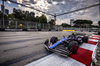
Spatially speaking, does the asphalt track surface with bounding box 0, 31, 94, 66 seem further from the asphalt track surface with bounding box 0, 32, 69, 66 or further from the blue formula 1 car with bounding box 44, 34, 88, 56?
the blue formula 1 car with bounding box 44, 34, 88, 56

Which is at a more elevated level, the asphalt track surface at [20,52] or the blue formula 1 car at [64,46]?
the blue formula 1 car at [64,46]

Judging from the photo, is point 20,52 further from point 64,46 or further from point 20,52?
point 64,46

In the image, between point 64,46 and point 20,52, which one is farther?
point 64,46

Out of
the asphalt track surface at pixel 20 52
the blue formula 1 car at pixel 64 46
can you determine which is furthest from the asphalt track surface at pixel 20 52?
the blue formula 1 car at pixel 64 46

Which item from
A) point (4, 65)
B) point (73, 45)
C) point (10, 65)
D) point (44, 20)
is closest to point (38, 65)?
point (10, 65)

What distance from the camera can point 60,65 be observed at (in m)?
1.74

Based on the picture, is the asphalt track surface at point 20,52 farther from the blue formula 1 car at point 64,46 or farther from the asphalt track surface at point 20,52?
the blue formula 1 car at point 64,46

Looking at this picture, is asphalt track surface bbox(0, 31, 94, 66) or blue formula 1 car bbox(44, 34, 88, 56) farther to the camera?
blue formula 1 car bbox(44, 34, 88, 56)

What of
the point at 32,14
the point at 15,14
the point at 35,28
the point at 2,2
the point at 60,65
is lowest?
the point at 60,65

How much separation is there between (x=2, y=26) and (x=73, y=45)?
16.2 metres

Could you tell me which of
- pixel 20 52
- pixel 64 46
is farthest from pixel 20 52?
pixel 64 46

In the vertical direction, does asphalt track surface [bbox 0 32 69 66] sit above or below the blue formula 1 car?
below

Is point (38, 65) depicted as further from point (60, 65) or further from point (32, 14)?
point (32, 14)

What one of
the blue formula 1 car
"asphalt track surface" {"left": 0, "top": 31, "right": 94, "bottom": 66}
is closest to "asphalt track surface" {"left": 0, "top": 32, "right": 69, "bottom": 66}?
"asphalt track surface" {"left": 0, "top": 31, "right": 94, "bottom": 66}
